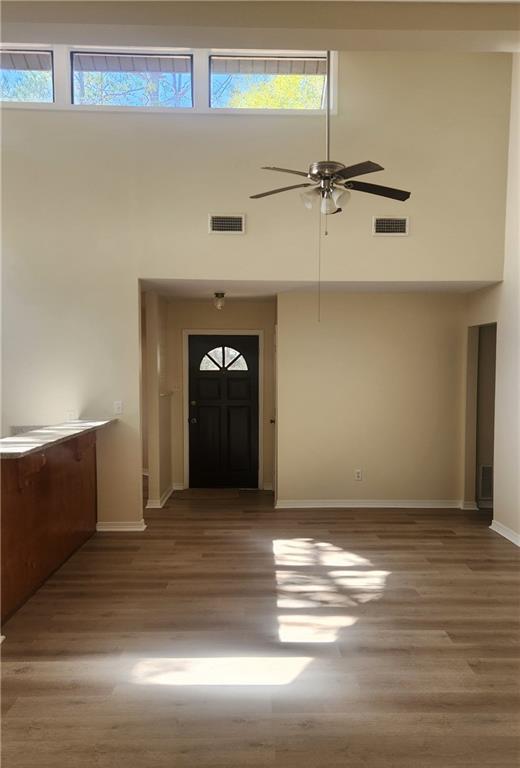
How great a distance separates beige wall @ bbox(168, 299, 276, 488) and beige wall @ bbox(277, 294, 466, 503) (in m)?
0.97

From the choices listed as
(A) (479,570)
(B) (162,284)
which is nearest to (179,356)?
(B) (162,284)

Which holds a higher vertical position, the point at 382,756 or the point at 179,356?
the point at 179,356

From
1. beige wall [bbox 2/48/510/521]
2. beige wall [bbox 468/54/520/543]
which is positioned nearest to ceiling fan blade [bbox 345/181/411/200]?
beige wall [bbox 2/48/510/521]

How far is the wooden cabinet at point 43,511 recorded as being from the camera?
3.13m

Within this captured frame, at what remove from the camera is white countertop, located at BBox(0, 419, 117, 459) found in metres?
3.00

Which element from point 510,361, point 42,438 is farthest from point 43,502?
point 510,361

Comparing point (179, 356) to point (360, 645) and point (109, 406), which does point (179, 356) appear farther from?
point (360, 645)

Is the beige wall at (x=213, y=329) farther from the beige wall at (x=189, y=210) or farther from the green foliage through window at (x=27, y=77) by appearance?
the green foliage through window at (x=27, y=77)

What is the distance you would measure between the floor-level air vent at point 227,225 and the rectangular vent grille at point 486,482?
153 inches

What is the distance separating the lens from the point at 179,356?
253 inches

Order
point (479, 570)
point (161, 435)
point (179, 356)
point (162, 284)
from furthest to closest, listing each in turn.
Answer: point (179, 356)
point (161, 435)
point (162, 284)
point (479, 570)

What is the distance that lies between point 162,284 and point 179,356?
1.61 meters

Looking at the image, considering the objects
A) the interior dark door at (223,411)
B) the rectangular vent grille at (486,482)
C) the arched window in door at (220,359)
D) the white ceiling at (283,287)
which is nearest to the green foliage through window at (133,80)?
the white ceiling at (283,287)

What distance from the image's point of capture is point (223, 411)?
6.50m
